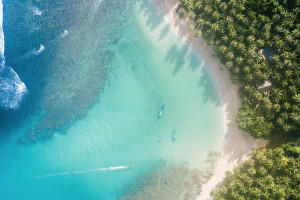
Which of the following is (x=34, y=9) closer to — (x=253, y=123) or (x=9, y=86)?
(x=9, y=86)

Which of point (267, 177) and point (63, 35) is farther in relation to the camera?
point (63, 35)

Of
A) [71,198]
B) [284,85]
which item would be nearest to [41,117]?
[71,198]

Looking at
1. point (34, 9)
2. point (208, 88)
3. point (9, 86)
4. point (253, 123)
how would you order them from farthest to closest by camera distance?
point (9, 86) < point (34, 9) < point (208, 88) < point (253, 123)

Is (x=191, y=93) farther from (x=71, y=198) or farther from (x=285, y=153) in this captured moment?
(x=71, y=198)

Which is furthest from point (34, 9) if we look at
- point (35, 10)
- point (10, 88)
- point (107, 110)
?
point (107, 110)

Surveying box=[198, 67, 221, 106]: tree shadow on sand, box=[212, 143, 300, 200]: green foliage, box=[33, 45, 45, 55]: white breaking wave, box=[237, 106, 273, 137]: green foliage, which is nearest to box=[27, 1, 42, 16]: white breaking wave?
box=[33, 45, 45, 55]: white breaking wave

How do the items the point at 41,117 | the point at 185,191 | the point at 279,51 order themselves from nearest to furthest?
the point at 279,51 → the point at 185,191 → the point at 41,117
